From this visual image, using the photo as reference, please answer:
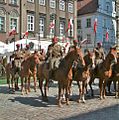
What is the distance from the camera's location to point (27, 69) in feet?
51.8

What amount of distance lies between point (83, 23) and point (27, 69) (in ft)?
151

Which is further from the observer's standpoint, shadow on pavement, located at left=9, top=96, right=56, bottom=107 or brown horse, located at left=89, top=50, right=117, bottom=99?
brown horse, located at left=89, top=50, right=117, bottom=99

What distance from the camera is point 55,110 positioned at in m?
11.2

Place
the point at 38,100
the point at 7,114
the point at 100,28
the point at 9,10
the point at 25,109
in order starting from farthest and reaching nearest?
the point at 100,28
the point at 9,10
the point at 38,100
the point at 25,109
the point at 7,114

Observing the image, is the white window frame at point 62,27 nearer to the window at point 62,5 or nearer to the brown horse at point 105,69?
the window at point 62,5

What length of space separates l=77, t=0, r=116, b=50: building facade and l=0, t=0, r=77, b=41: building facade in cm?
874

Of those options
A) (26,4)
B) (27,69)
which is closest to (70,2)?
(26,4)

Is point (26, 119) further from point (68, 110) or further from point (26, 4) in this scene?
point (26, 4)

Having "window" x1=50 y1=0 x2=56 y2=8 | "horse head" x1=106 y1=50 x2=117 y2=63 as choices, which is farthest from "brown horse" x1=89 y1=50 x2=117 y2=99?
"window" x1=50 y1=0 x2=56 y2=8

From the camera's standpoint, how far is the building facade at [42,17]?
41094 millimetres

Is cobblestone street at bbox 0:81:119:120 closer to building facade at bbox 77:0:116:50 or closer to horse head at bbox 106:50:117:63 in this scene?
horse head at bbox 106:50:117:63

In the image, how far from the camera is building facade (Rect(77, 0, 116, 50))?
59.1m

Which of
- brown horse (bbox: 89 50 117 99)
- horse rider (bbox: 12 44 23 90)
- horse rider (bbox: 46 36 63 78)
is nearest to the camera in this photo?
horse rider (bbox: 46 36 63 78)

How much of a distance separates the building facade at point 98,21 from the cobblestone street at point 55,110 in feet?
146
